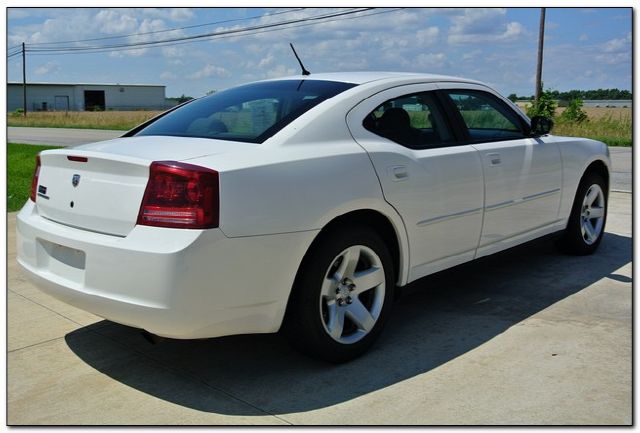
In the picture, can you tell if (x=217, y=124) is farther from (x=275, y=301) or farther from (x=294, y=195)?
(x=275, y=301)

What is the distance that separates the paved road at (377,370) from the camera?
321 cm

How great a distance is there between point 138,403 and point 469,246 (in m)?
2.30

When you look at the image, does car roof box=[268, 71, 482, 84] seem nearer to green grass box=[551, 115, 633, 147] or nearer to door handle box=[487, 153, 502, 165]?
door handle box=[487, 153, 502, 165]

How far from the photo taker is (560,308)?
4.68m

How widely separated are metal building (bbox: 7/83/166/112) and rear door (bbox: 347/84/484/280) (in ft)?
258

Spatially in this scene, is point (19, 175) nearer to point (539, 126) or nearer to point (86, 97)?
point (539, 126)

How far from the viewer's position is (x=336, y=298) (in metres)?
3.69

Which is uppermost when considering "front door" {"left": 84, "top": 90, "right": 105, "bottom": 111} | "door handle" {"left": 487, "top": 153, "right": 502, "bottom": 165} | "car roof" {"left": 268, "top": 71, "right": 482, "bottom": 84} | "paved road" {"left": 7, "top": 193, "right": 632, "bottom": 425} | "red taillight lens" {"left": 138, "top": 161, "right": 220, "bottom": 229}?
"front door" {"left": 84, "top": 90, "right": 105, "bottom": 111}

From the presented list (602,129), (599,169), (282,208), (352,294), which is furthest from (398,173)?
(602,129)

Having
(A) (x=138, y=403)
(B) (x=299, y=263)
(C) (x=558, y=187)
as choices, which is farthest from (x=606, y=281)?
(A) (x=138, y=403)

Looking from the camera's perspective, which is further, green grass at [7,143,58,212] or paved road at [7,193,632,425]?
green grass at [7,143,58,212]

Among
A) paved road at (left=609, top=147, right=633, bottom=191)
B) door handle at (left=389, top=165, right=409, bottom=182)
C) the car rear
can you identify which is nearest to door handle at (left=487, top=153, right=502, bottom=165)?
door handle at (left=389, top=165, right=409, bottom=182)

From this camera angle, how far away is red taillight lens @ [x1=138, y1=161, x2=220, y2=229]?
3.08m

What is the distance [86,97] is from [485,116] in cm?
8625
